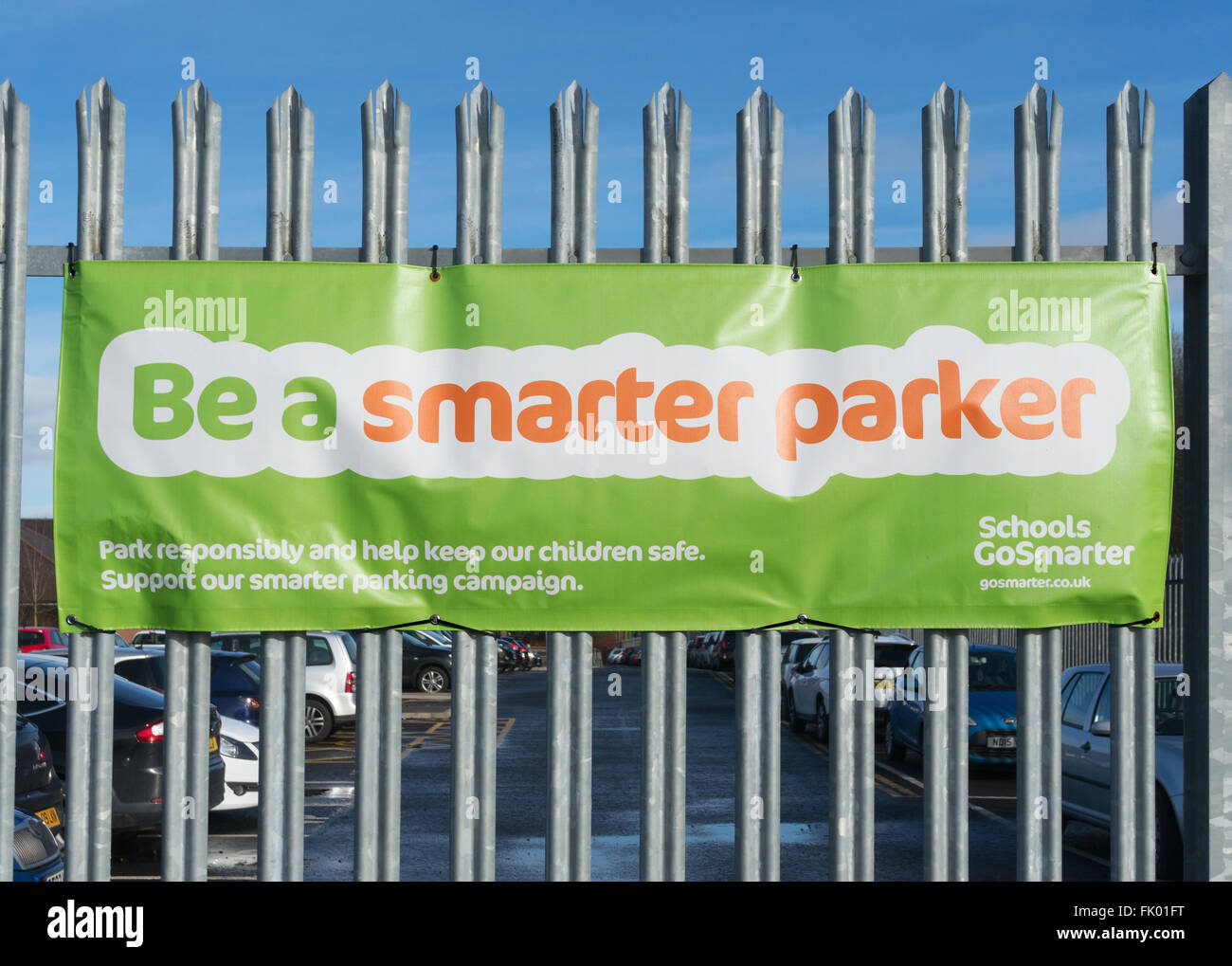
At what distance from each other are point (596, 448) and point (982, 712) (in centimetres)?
1046

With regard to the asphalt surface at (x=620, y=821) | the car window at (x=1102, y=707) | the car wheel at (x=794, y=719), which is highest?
the car window at (x=1102, y=707)

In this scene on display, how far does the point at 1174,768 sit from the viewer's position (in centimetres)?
789

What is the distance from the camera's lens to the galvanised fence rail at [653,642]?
4340mm

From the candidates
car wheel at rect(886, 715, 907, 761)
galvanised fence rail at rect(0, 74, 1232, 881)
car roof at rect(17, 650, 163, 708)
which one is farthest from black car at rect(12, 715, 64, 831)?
car wheel at rect(886, 715, 907, 761)

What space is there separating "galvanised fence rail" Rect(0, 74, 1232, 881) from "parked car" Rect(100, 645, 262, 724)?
7.19 meters

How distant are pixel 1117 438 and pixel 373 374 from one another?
2914 mm

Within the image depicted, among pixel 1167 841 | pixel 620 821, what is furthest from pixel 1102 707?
pixel 620 821

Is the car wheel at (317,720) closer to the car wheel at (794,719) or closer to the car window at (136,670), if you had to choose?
the car window at (136,670)

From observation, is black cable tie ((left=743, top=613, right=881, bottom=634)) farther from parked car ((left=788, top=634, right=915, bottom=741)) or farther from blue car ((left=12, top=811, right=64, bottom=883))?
parked car ((left=788, top=634, right=915, bottom=741))

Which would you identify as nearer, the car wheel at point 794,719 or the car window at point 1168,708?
the car window at point 1168,708

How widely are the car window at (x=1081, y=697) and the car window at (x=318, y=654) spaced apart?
11.6 meters

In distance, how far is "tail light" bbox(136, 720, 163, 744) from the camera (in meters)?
8.73

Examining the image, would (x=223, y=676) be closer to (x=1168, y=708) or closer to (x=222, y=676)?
(x=222, y=676)

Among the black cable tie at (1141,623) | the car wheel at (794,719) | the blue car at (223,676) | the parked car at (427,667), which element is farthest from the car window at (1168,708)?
the parked car at (427,667)
